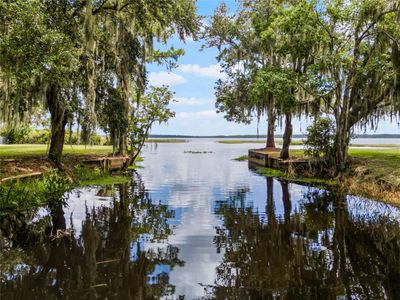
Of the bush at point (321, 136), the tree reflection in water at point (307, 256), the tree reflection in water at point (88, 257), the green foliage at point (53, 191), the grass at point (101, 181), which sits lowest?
the tree reflection in water at point (307, 256)

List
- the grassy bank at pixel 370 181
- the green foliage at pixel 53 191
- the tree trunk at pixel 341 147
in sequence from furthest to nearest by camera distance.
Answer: the tree trunk at pixel 341 147
the grassy bank at pixel 370 181
the green foliage at pixel 53 191

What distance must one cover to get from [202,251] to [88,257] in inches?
83.7

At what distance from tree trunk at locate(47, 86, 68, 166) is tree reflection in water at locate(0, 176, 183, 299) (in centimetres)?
721

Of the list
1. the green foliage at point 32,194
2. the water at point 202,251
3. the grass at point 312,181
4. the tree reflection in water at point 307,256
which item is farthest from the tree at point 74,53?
the grass at point 312,181

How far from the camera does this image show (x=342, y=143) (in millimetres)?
17953

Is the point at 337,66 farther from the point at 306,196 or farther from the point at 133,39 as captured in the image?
the point at 133,39

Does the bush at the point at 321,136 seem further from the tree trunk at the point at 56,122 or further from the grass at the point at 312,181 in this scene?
the tree trunk at the point at 56,122

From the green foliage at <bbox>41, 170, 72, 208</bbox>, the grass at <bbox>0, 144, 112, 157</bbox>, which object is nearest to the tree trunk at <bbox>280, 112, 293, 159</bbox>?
the grass at <bbox>0, 144, 112, 157</bbox>

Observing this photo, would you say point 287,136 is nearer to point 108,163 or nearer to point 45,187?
point 108,163

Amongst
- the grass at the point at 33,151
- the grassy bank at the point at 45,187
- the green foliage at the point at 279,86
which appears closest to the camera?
the grassy bank at the point at 45,187

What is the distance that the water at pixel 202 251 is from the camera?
518 cm

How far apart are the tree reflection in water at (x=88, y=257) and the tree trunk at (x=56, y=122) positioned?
7205 mm

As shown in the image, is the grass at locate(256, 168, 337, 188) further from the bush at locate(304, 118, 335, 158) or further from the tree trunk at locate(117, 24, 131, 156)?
the tree trunk at locate(117, 24, 131, 156)

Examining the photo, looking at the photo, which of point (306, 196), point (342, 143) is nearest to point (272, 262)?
point (306, 196)
